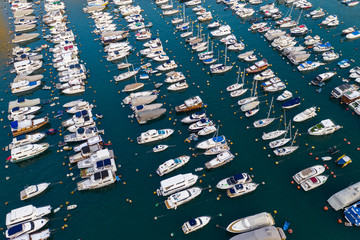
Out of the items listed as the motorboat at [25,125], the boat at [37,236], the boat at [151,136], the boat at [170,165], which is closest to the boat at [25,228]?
the boat at [37,236]

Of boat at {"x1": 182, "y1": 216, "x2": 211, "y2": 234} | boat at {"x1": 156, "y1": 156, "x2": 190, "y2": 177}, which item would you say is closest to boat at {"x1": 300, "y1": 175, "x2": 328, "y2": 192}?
boat at {"x1": 182, "y1": 216, "x2": 211, "y2": 234}

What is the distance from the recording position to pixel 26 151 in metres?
75.5

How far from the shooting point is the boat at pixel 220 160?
69500 millimetres

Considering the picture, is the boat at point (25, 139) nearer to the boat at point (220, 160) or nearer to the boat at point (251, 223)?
the boat at point (220, 160)

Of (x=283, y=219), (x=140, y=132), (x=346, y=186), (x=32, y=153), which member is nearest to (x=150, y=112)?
(x=140, y=132)

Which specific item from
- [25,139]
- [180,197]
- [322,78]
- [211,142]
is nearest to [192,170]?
[180,197]

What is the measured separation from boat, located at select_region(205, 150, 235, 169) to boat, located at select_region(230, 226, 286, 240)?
20.3 meters

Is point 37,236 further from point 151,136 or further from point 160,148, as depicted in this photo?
point 151,136

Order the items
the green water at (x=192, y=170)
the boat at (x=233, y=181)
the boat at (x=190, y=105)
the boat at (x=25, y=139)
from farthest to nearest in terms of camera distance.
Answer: the boat at (x=190, y=105)
the boat at (x=25, y=139)
the boat at (x=233, y=181)
the green water at (x=192, y=170)

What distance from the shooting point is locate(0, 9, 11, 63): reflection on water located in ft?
399

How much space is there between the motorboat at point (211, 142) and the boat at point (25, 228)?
44.6m

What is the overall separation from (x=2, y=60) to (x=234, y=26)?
384 feet

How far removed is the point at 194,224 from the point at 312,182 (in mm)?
32142

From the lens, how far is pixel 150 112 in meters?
83.6
